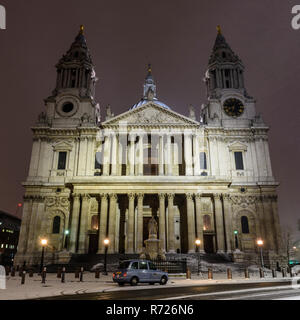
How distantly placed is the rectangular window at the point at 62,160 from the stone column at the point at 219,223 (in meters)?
22.3

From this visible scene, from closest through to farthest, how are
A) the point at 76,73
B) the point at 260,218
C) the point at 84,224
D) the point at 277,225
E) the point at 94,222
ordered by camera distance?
the point at 84,224
the point at 277,225
the point at 260,218
the point at 94,222
the point at 76,73

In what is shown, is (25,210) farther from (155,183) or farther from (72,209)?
(155,183)

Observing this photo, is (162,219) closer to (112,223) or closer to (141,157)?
(112,223)

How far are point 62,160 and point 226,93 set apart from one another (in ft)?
93.1

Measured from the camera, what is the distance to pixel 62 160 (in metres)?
43.0

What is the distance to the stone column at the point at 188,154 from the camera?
39700 millimetres

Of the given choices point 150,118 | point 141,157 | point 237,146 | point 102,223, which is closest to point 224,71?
point 237,146

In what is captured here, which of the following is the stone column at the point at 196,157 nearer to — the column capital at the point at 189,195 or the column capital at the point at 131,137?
the column capital at the point at 189,195

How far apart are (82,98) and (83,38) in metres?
15.3

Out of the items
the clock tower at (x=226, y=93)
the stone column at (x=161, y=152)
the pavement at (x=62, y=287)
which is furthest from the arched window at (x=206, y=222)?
the pavement at (x=62, y=287)

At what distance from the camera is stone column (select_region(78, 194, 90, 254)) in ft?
117

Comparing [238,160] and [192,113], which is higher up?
[192,113]

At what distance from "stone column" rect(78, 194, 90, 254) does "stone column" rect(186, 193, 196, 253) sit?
12.9 meters
